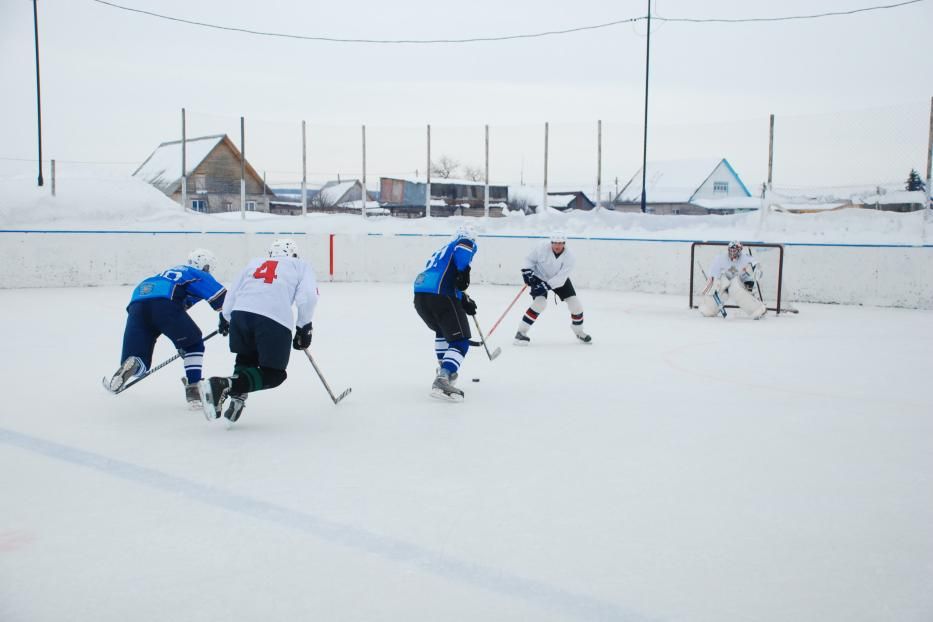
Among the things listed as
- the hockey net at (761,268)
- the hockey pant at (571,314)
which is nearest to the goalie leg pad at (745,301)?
the hockey net at (761,268)

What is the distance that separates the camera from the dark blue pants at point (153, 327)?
444cm

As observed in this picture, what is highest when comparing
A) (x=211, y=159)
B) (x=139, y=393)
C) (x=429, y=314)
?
(x=211, y=159)

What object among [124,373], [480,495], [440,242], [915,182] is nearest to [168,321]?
[124,373]

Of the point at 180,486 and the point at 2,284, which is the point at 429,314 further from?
the point at 2,284

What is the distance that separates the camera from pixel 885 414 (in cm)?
446

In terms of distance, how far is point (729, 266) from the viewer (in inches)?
358

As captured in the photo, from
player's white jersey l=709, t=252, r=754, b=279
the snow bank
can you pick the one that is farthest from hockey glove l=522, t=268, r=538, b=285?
the snow bank

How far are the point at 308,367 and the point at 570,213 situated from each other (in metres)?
8.85

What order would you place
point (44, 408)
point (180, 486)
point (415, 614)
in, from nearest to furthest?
point (415, 614) → point (180, 486) → point (44, 408)

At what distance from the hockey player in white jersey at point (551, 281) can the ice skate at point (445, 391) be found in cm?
235

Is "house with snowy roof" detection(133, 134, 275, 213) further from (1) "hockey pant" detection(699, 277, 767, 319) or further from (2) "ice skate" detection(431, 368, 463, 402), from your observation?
(2) "ice skate" detection(431, 368, 463, 402)

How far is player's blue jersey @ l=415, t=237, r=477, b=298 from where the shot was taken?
4.93m

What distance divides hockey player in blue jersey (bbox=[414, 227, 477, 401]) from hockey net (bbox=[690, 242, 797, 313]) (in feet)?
17.8

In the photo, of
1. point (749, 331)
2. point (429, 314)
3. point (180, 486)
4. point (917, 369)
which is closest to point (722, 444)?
point (429, 314)
